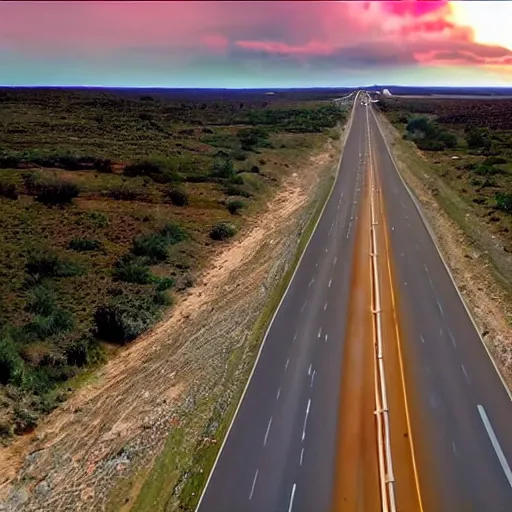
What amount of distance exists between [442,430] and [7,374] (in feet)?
62.8

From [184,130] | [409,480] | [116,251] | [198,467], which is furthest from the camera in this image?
[184,130]

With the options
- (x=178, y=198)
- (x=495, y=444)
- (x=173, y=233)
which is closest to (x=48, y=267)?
(x=173, y=233)

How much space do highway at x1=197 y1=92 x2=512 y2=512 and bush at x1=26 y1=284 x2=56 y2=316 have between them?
41.4 feet

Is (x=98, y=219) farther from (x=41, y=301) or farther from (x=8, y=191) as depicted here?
(x=41, y=301)

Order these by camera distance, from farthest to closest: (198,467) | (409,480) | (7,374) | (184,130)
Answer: (184,130)
(7,374)
(198,467)
(409,480)

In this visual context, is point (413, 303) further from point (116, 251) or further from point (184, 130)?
point (184, 130)

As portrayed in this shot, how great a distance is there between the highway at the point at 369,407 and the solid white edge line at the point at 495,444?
40 millimetres

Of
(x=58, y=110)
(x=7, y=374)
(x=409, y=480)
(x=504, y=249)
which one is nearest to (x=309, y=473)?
(x=409, y=480)

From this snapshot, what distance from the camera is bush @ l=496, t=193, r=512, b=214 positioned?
53594 millimetres

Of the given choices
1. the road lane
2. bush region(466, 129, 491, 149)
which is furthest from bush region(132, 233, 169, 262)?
bush region(466, 129, 491, 149)

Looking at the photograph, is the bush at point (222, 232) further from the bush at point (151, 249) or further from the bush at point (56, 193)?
the bush at point (56, 193)

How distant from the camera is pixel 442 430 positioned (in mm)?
21594

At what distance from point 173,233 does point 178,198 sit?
1147 centimetres

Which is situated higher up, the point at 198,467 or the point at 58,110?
the point at 58,110
